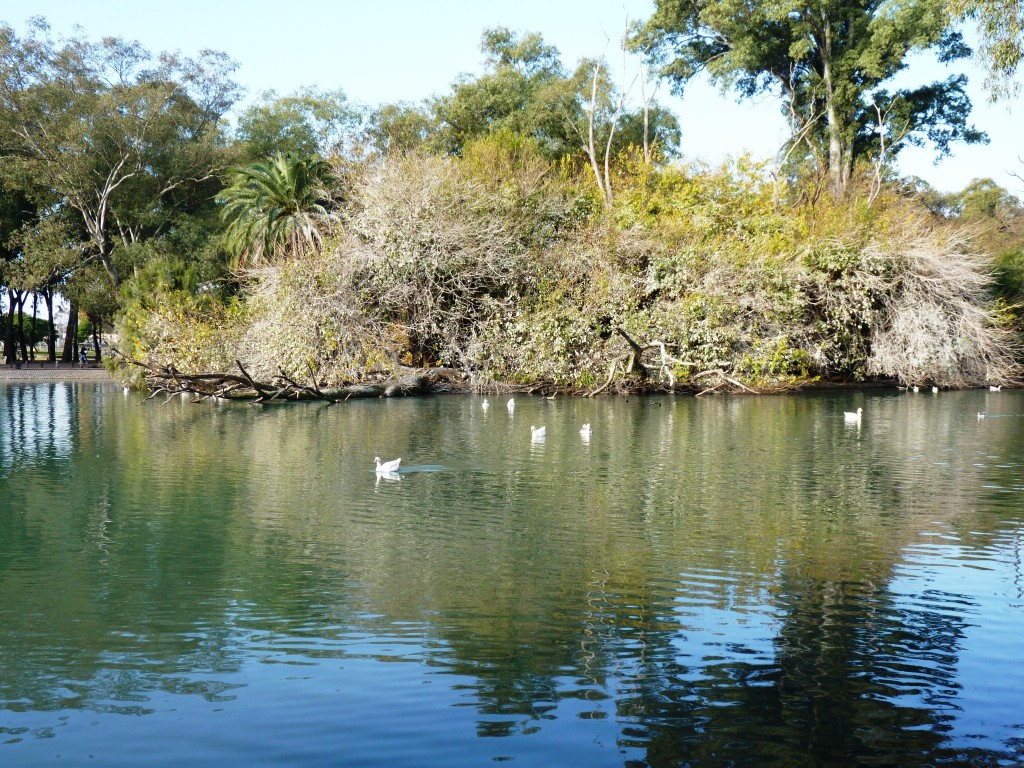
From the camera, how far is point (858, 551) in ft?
31.4

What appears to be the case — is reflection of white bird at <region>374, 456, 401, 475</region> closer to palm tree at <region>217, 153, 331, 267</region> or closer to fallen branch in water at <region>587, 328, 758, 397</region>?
fallen branch in water at <region>587, 328, 758, 397</region>

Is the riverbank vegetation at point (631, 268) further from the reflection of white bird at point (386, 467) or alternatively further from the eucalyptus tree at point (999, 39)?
the reflection of white bird at point (386, 467)

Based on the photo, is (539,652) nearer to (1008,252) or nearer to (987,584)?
(987,584)

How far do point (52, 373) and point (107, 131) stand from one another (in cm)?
1239

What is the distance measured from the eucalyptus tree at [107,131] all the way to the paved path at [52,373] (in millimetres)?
5412

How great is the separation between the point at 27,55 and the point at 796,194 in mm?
37877

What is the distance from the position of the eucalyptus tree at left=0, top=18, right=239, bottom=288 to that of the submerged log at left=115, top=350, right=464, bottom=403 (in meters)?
21.4

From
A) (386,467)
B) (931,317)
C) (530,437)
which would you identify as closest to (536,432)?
(530,437)

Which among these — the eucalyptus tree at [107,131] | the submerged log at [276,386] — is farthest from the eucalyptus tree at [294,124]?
the submerged log at [276,386]

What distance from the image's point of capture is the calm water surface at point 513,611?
531 centimetres

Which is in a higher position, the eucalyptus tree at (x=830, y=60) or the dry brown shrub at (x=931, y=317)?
the eucalyptus tree at (x=830, y=60)

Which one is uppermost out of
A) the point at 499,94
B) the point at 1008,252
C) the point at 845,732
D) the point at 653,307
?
the point at 499,94

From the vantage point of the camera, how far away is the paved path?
4581 cm

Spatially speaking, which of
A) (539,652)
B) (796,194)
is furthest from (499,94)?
(539,652)
